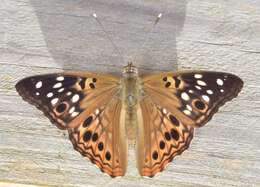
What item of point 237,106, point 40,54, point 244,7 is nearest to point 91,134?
point 40,54

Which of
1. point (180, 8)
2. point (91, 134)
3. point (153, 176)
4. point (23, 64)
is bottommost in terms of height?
point (153, 176)

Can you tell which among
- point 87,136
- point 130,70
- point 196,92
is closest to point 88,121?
point 87,136

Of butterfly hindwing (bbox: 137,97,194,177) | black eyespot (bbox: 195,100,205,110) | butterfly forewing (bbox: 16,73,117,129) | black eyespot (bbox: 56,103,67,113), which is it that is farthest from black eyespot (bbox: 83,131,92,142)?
black eyespot (bbox: 195,100,205,110)

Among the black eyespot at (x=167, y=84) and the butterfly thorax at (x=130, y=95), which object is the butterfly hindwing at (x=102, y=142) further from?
the black eyespot at (x=167, y=84)

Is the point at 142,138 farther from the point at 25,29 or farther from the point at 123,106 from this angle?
the point at 25,29

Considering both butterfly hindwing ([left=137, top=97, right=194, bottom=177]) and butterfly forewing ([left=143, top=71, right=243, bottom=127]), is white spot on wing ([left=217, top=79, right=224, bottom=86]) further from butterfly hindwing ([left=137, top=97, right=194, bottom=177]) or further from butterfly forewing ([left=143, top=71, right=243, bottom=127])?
butterfly hindwing ([left=137, top=97, right=194, bottom=177])

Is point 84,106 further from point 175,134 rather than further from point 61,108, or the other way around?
point 175,134

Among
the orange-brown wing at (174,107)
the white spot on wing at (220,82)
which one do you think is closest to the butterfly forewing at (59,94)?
the orange-brown wing at (174,107)

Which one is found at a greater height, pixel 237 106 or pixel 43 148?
pixel 237 106
